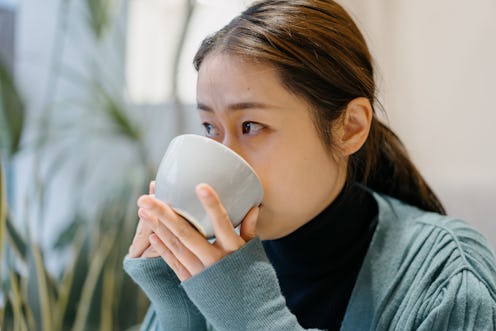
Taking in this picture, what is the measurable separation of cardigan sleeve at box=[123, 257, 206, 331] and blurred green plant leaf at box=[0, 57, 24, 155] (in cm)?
55

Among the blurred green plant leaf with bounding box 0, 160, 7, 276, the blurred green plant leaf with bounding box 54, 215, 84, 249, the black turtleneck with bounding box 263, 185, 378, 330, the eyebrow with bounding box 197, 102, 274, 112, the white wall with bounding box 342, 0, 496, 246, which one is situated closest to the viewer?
the eyebrow with bounding box 197, 102, 274, 112

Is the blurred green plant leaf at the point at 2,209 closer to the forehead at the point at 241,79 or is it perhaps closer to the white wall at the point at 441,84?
the white wall at the point at 441,84

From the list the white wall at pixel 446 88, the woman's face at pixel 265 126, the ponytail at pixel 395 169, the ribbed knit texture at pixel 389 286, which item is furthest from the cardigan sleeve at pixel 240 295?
A: the white wall at pixel 446 88

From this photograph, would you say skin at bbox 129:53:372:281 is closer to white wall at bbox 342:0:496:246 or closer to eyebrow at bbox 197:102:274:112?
eyebrow at bbox 197:102:274:112

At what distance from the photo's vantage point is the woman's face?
0.72 meters

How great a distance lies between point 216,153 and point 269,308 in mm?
191

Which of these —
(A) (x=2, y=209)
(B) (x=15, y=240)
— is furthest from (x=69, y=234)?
(A) (x=2, y=209)

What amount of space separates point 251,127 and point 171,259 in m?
0.20

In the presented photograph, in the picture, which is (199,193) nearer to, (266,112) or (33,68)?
(266,112)

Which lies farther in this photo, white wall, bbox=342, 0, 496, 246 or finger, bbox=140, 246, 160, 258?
white wall, bbox=342, 0, 496, 246

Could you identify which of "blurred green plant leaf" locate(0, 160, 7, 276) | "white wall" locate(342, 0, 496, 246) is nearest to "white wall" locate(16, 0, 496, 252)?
"white wall" locate(342, 0, 496, 246)

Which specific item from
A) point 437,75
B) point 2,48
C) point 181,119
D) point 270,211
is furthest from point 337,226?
point 2,48

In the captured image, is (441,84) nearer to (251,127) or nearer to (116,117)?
(251,127)

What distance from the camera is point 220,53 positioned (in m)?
0.75
